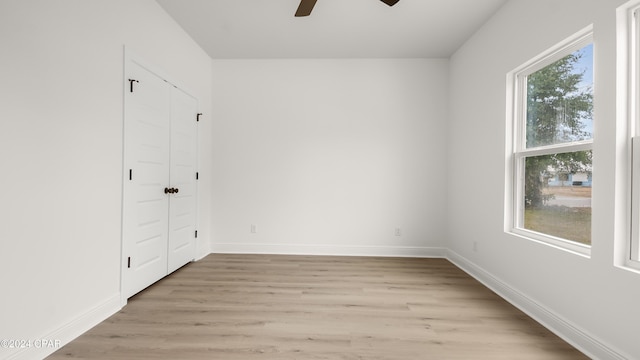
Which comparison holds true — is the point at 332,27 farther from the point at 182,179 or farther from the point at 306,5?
the point at 182,179

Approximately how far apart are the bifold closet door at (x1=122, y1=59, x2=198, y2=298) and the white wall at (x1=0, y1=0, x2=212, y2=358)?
0.45 feet

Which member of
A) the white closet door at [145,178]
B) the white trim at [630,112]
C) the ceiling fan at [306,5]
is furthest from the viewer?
the white closet door at [145,178]

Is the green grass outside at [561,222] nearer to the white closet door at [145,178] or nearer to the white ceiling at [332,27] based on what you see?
the white ceiling at [332,27]

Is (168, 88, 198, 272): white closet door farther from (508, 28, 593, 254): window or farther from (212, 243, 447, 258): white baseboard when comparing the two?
(508, 28, 593, 254): window

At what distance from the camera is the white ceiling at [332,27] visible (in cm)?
296

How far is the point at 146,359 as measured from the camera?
1.76 meters

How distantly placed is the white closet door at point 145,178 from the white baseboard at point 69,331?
20 centimetres

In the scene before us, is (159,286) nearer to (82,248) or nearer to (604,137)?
(82,248)

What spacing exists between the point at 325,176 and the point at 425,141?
62.1 inches

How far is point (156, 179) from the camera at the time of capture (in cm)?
294

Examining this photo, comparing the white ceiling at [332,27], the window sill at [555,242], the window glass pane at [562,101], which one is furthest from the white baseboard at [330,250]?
the white ceiling at [332,27]

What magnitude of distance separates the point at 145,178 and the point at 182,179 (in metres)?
0.75

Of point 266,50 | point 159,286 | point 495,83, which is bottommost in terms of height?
point 159,286

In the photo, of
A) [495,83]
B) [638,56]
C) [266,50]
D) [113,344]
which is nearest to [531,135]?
[495,83]
